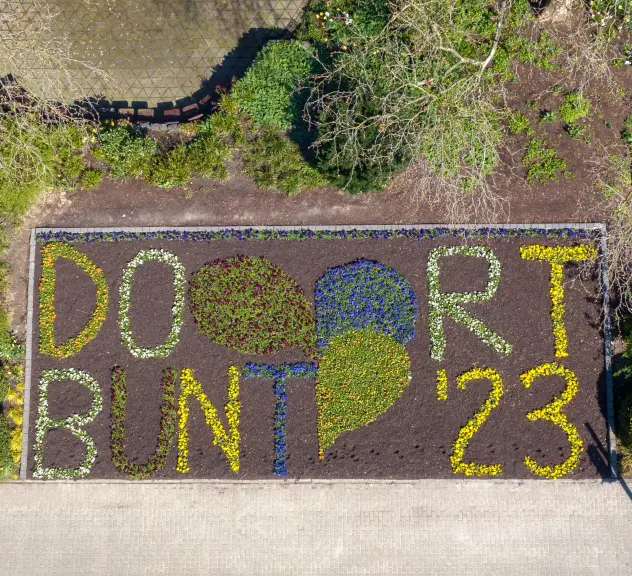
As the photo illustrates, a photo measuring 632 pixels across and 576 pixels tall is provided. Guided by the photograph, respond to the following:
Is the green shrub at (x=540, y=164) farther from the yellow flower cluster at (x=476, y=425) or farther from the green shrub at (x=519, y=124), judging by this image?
the yellow flower cluster at (x=476, y=425)

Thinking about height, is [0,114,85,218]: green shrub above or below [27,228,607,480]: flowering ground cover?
above

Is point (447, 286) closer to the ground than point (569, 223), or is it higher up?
closer to the ground

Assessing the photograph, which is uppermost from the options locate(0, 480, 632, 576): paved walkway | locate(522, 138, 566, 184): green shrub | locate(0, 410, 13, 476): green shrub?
locate(522, 138, 566, 184): green shrub

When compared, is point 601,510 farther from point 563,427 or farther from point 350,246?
point 350,246

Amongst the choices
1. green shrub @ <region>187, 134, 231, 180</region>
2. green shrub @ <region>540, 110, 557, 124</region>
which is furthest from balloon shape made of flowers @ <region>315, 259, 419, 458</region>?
green shrub @ <region>540, 110, 557, 124</region>

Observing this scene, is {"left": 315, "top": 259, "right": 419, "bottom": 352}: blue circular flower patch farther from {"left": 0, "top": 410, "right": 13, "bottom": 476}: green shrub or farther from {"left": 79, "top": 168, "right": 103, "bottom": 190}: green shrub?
{"left": 0, "top": 410, "right": 13, "bottom": 476}: green shrub

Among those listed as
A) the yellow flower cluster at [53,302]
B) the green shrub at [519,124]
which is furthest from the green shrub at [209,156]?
the green shrub at [519,124]

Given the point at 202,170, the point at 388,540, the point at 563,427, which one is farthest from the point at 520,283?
the point at 202,170
